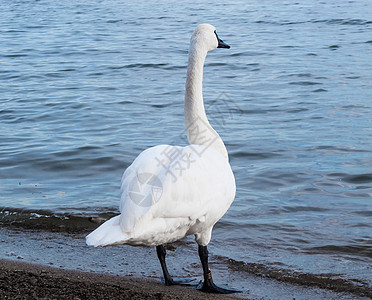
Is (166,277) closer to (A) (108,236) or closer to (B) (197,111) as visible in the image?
(A) (108,236)

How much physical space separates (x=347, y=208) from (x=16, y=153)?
4.87 metres

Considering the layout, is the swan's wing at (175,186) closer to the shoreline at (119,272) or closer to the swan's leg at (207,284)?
the swan's leg at (207,284)

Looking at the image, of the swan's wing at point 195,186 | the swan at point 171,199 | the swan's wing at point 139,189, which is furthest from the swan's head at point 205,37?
the swan's wing at point 139,189

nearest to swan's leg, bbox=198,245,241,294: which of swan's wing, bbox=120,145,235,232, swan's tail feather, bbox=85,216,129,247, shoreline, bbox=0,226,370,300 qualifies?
shoreline, bbox=0,226,370,300

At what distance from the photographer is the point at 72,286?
4188 millimetres

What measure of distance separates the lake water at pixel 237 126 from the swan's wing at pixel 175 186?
1170 mm

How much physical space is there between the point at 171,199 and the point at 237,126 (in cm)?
615

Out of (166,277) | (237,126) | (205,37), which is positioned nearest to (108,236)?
(166,277)

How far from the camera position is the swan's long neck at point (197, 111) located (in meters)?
5.18

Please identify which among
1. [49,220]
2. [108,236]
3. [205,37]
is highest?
[205,37]

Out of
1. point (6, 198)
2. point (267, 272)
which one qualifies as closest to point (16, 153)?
point (6, 198)

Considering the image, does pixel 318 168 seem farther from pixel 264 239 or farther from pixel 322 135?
pixel 264 239

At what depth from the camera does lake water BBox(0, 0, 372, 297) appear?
6.29 metres

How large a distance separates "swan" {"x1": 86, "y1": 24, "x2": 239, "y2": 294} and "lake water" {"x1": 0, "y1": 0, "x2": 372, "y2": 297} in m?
1.02
